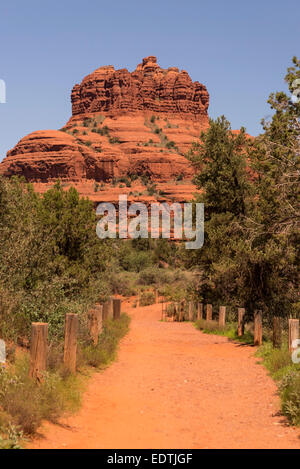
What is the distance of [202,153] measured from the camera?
2698 centimetres

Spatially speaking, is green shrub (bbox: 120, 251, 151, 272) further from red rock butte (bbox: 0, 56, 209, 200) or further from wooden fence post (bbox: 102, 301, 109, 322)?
red rock butte (bbox: 0, 56, 209, 200)

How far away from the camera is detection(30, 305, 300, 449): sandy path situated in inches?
247

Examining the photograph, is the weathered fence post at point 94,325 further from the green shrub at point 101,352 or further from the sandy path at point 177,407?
the sandy path at point 177,407

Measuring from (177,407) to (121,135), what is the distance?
5560 inches

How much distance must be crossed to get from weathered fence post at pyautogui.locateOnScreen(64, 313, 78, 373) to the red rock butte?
10504 centimetres

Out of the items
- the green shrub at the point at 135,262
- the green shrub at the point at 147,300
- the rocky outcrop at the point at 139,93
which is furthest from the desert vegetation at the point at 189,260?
the rocky outcrop at the point at 139,93

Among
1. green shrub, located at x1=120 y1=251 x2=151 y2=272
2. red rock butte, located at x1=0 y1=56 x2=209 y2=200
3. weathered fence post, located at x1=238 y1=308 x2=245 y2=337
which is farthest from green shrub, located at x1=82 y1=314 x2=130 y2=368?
red rock butte, located at x1=0 y1=56 x2=209 y2=200

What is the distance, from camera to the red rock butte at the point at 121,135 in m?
130

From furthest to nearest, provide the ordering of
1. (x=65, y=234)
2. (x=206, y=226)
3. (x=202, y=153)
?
(x=202, y=153) → (x=206, y=226) → (x=65, y=234)

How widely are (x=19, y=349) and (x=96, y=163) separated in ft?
403

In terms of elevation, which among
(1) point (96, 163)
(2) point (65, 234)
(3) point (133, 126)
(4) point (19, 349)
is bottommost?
(4) point (19, 349)

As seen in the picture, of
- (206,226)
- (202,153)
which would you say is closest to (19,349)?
(206,226)
